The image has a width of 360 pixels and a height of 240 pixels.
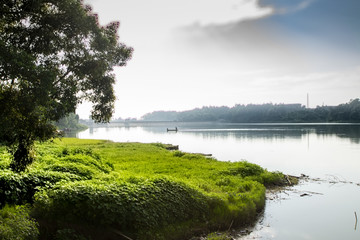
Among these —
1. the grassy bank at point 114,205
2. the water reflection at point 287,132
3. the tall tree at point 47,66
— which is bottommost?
the water reflection at point 287,132

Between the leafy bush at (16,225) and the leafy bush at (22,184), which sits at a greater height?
the leafy bush at (22,184)

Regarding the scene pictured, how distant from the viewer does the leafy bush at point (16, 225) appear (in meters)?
7.19

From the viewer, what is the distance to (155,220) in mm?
9719

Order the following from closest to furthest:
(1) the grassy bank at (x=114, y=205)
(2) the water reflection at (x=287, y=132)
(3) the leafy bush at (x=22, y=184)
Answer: (1) the grassy bank at (x=114, y=205) → (3) the leafy bush at (x=22, y=184) → (2) the water reflection at (x=287, y=132)

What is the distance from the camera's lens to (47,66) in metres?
11.8

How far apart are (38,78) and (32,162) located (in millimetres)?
3586

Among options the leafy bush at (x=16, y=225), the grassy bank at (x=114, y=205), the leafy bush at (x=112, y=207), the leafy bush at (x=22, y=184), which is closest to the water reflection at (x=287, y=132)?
the grassy bank at (x=114, y=205)

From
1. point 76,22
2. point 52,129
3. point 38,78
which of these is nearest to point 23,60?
point 38,78

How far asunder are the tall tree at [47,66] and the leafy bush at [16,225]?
278 cm

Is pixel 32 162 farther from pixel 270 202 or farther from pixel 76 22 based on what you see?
pixel 270 202

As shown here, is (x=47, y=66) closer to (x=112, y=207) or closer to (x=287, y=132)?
(x=112, y=207)

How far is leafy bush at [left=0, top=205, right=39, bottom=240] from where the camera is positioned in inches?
283

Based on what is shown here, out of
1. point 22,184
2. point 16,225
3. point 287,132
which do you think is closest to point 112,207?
point 16,225

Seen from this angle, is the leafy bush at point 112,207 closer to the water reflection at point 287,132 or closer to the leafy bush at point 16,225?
the leafy bush at point 16,225
